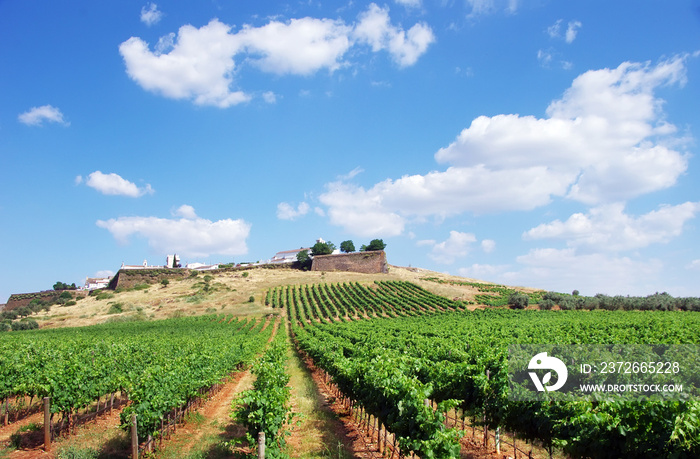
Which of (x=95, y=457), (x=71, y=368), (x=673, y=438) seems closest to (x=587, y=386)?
(x=673, y=438)

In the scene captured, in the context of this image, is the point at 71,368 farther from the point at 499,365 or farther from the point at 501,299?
the point at 501,299

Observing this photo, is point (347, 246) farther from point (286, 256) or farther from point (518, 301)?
point (518, 301)

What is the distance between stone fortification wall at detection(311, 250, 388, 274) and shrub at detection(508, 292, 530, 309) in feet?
126

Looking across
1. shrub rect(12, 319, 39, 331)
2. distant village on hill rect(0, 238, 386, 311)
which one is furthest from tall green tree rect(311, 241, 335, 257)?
shrub rect(12, 319, 39, 331)

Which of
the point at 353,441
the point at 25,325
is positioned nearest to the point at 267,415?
the point at 353,441

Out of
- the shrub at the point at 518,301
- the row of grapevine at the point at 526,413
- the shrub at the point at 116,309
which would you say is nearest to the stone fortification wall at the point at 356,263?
the shrub at the point at 518,301

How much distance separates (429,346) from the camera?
17734 millimetres

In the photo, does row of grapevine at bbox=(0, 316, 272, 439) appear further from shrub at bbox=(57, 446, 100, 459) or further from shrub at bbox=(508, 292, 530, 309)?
shrub at bbox=(508, 292, 530, 309)

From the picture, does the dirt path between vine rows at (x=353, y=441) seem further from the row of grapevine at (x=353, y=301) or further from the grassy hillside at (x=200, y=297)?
the grassy hillside at (x=200, y=297)

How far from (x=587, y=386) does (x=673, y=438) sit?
5180 mm

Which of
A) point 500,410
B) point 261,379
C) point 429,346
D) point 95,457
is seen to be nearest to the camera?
point 500,410
